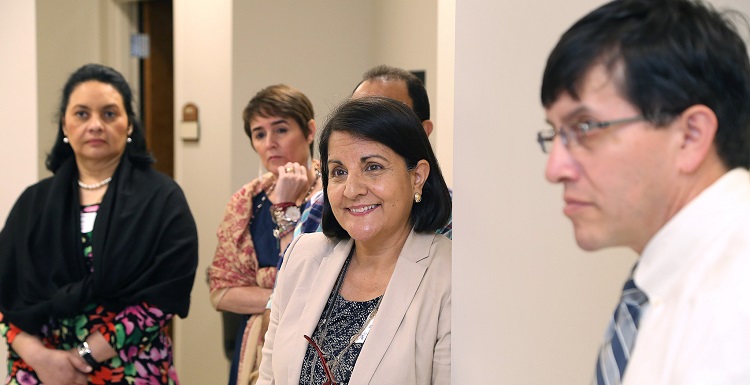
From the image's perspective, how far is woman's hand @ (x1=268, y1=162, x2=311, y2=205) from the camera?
2.77 meters

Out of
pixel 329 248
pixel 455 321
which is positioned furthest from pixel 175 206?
pixel 455 321

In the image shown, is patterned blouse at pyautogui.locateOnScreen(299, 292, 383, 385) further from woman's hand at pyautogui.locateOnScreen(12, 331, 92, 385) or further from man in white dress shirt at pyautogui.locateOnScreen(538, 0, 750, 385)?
woman's hand at pyautogui.locateOnScreen(12, 331, 92, 385)

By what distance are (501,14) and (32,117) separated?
3313 mm

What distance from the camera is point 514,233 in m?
1.52

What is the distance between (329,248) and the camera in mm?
2047

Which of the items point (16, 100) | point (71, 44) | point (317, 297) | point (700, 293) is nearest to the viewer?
point (700, 293)

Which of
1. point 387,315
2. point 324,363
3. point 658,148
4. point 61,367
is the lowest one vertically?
point 61,367

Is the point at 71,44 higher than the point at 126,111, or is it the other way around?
the point at 71,44

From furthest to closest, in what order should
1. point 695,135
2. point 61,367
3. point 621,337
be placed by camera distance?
point 61,367 → point 621,337 → point 695,135

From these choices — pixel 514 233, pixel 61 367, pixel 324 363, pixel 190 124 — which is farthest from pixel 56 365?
pixel 190 124

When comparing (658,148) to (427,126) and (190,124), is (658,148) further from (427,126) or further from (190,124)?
(190,124)

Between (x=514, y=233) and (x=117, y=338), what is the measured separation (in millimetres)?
1690

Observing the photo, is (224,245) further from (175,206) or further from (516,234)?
(516,234)

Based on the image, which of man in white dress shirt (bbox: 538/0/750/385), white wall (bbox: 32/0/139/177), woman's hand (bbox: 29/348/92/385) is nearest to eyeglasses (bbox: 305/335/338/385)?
man in white dress shirt (bbox: 538/0/750/385)
